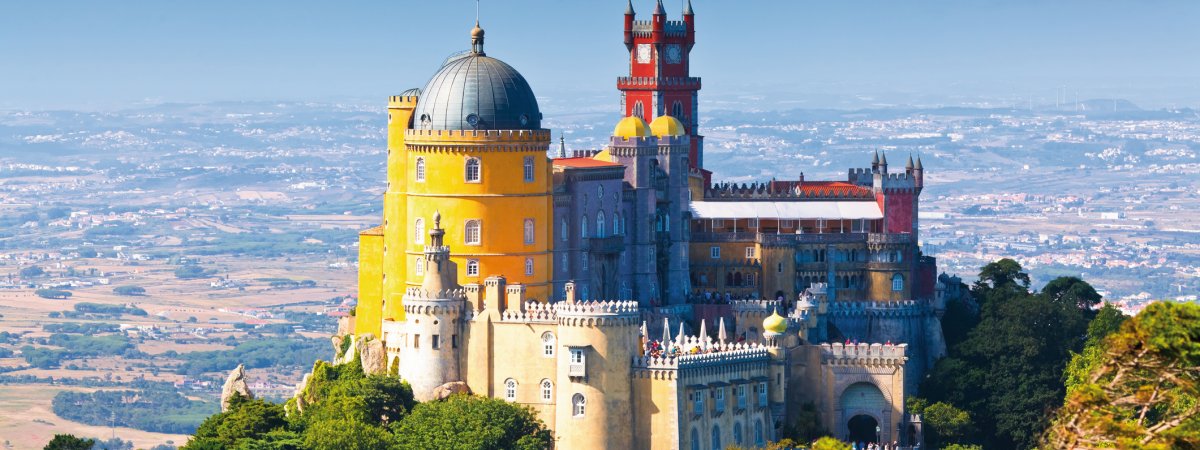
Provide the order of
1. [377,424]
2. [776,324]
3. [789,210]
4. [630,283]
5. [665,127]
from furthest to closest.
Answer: [789,210], [665,127], [630,283], [776,324], [377,424]

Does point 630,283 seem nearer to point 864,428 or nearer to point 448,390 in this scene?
point 864,428

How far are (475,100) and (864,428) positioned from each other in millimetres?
25394

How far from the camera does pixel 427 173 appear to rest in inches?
5138

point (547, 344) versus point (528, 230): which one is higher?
point (528, 230)

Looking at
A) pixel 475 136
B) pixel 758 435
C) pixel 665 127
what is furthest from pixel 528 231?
pixel 758 435

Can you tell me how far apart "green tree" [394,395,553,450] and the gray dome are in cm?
1541

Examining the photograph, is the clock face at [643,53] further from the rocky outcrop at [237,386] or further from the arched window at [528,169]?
the rocky outcrop at [237,386]

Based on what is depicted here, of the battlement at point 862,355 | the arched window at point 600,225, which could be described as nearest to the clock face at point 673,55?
the arched window at point 600,225

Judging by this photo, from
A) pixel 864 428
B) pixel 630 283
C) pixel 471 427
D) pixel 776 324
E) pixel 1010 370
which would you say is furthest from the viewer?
pixel 1010 370

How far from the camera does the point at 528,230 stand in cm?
13125

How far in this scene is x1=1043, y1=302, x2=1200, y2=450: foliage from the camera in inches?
3199

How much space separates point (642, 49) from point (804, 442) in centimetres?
3889

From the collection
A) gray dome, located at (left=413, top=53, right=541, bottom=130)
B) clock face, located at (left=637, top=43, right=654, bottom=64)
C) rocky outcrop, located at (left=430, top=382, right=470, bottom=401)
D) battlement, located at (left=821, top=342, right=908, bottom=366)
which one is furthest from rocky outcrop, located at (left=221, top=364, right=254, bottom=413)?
clock face, located at (left=637, top=43, right=654, bottom=64)

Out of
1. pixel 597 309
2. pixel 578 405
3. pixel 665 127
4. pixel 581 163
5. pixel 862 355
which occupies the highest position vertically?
pixel 665 127
